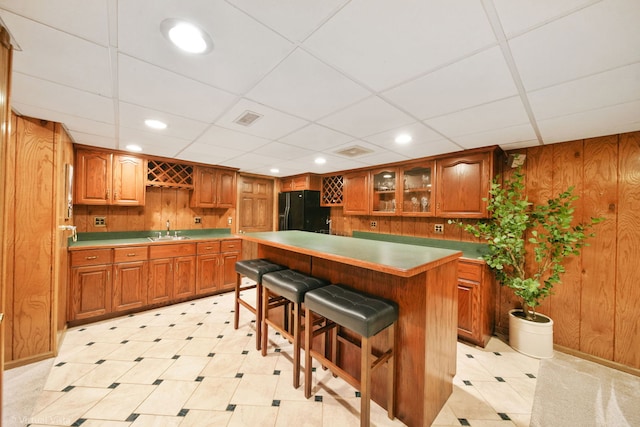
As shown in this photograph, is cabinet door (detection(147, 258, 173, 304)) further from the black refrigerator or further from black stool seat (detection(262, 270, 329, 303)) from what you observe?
the black refrigerator

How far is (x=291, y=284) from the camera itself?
2.04 metres

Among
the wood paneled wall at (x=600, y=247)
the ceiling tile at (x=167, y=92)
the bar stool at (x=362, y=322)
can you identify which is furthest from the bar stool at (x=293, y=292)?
the wood paneled wall at (x=600, y=247)

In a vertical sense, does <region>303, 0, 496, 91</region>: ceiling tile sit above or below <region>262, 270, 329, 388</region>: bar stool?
above

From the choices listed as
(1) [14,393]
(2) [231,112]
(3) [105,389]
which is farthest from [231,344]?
(2) [231,112]

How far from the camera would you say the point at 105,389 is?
1.92 meters

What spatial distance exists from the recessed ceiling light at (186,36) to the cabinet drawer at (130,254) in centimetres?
310

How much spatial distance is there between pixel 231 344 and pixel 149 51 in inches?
105

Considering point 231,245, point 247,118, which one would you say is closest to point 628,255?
point 247,118

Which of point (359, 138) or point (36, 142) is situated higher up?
point (359, 138)

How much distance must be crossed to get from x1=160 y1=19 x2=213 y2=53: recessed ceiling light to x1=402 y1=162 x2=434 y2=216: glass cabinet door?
3.06 meters

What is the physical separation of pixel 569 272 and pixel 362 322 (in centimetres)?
280

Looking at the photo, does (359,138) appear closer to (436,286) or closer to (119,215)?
(436,286)

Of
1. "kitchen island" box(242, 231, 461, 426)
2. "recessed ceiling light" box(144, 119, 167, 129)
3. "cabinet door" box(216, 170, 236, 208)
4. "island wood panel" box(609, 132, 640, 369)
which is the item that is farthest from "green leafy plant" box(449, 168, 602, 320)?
"cabinet door" box(216, 170, 236, 208)

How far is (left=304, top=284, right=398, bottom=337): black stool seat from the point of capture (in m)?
1.44
